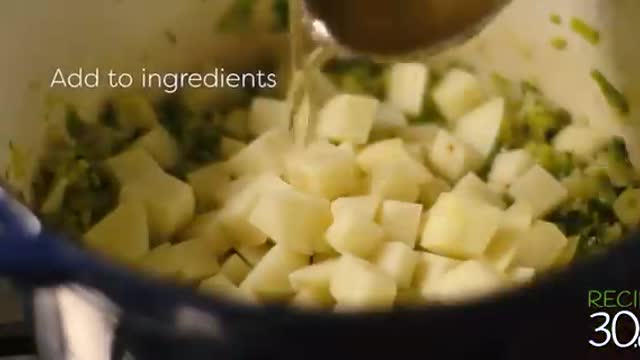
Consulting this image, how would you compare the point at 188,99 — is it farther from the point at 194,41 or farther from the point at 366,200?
the point at 366,200

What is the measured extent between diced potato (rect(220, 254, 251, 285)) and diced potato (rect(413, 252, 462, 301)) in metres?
0.14

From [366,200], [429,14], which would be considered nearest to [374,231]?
[366,200]

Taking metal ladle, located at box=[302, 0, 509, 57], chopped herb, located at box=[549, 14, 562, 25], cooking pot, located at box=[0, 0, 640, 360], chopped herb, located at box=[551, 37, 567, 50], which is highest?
chopped herb, located at box=[549, 14, 562, 25]

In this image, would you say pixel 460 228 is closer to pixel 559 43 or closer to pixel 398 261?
pixel 398 261

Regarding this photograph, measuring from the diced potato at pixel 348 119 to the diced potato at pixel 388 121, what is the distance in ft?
0.12

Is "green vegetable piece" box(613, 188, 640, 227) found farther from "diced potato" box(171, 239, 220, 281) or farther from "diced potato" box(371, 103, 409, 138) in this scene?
"diced potato" box(171, 239, 220, 281)

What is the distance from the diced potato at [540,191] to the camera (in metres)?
0.90

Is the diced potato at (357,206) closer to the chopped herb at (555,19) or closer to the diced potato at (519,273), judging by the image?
the diced potato at (519,273)

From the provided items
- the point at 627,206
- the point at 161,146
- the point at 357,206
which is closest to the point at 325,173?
the point at 357,206

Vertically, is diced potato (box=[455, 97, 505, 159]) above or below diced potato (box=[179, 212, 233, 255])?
above

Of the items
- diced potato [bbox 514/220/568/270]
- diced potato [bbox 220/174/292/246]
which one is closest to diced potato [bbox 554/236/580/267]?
diced potato [bbox 514/220/568/270]

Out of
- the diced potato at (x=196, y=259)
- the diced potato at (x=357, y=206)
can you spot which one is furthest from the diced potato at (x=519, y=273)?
the diced potato at (x=196, y=259)

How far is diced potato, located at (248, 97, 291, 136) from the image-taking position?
96 centimetres

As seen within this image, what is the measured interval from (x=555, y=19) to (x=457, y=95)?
0.11 meters
